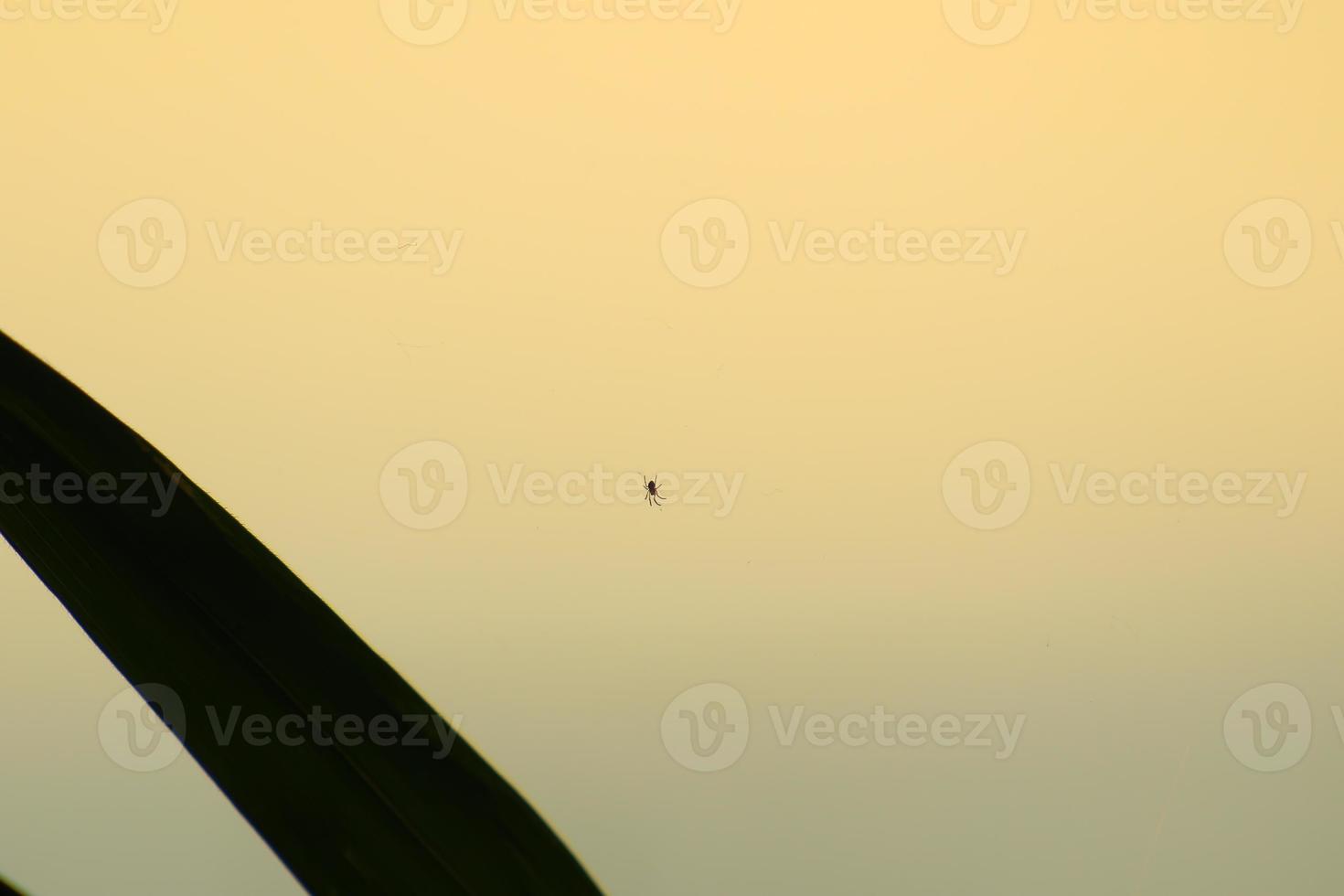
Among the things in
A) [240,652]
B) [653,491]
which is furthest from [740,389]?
[240,652]

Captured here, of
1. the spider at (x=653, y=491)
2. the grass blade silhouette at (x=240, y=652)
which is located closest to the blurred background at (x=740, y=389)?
the spider at (x=653, y=491)

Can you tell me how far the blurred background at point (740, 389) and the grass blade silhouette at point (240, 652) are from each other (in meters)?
0.69

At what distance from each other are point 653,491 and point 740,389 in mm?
139

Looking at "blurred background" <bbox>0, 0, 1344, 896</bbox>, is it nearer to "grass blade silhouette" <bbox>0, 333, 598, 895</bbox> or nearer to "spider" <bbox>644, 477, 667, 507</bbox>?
"spider" <bbox>644, 477, 667, 507</bbox>

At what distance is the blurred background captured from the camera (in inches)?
32.0

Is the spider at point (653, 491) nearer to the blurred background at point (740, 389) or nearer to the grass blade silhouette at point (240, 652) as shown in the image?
the blurred background at point (740, 389)

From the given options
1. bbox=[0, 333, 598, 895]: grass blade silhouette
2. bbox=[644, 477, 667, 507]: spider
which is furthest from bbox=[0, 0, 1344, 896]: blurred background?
bbox=[0, 333, 598, 895]: grass blade silhouette

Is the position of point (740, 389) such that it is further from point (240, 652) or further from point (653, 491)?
point (240, 652)

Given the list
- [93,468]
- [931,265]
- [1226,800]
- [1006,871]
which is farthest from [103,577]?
[1226,800]

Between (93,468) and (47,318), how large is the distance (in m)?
0.89

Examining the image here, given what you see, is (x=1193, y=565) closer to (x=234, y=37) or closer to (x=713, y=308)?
(x=713, y=308)

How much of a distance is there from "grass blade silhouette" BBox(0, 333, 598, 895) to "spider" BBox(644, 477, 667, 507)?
0.69 meters

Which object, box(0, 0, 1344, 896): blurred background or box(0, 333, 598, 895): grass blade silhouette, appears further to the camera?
box(0, 0, 1344, 896): blurred background

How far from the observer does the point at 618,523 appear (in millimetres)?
828
